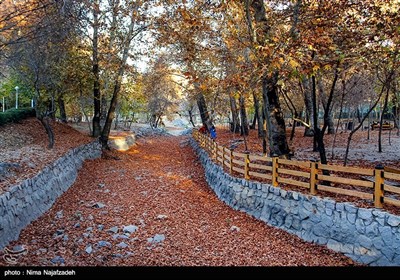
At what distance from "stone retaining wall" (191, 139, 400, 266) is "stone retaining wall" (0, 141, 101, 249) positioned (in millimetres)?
4992

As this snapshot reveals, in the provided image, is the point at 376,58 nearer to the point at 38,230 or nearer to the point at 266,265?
the point at 266,265

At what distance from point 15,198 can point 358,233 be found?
260 inches

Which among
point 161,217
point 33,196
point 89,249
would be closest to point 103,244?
point 89,249

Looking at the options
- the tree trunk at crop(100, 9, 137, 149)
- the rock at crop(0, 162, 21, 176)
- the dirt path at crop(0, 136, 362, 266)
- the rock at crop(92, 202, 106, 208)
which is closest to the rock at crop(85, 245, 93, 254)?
the dirt path at crop(0, 136, 362, 266)

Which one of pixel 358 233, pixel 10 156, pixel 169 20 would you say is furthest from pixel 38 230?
pixel 169 20

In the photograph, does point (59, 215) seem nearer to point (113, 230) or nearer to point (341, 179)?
point (113, 230)

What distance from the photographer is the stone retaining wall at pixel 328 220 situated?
17.5 feet

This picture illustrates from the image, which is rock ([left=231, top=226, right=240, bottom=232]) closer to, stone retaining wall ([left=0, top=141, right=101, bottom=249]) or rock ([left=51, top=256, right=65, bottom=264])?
rock ([left=51, top=256, right=65, bottom=264])

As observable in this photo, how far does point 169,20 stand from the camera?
13625mm

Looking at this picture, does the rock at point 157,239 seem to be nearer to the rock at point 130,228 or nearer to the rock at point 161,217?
the rock at point 130,228

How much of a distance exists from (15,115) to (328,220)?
1508 cm

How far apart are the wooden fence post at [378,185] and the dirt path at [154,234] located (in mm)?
1171

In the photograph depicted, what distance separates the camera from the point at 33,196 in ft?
24.1

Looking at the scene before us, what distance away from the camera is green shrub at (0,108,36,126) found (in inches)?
578
